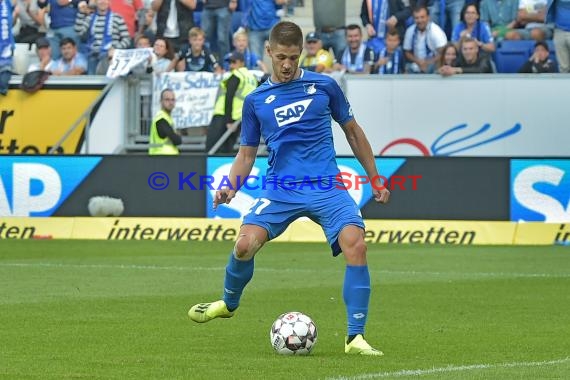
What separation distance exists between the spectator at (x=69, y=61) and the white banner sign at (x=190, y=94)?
1.86m

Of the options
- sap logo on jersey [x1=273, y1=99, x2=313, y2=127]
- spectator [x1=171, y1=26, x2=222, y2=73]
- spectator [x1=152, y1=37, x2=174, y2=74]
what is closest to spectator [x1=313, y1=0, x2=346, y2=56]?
spectator [x1=171, y1=26, x2=222, y2=73]

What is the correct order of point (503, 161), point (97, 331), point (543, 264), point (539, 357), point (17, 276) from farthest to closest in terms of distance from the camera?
point (503, 161)
point (543, 264)
point (17, 276)
point (97, 331)
point (539, 357)

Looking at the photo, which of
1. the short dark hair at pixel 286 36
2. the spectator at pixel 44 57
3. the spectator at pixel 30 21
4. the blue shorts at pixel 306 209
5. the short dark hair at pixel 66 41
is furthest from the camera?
the spectator at pixel 30 21

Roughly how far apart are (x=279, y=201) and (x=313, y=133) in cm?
54

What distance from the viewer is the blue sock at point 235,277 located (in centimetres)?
984

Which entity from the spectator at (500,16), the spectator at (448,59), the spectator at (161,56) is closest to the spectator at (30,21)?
the spectator at (161,56)

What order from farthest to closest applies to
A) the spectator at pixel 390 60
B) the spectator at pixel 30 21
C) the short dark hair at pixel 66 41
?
1. the spectator at pixel 30 21
2. the short dark hair at pixel 66 41
3. the spectator at pixel 390 60

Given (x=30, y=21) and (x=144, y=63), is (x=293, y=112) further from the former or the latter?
(x=30, y=21)

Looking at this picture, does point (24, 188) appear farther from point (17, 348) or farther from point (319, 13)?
point (17, 348)

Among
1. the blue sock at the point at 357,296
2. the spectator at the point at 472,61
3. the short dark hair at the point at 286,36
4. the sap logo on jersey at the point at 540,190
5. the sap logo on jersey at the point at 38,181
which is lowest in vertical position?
the sap logo on jersey at the point at 38,181

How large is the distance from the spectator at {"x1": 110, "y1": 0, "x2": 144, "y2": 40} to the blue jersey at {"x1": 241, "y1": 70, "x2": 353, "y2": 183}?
16.8 meters

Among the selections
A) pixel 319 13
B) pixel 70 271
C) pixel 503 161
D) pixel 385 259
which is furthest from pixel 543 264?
pixel 319 13

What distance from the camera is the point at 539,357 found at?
362 inches

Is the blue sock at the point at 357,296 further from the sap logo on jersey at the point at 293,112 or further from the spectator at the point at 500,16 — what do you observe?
the spectator at the point at 500,16
